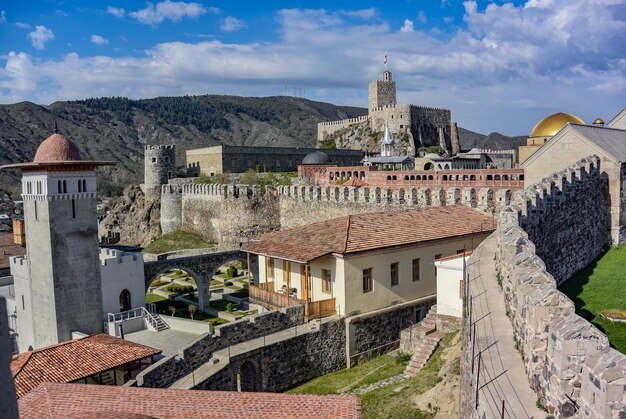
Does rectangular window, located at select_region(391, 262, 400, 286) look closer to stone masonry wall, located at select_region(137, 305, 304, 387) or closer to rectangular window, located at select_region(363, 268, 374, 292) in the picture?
rectangular window, located at select_region(363, 268, 374, 292)

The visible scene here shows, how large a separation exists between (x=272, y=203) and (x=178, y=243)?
786cm

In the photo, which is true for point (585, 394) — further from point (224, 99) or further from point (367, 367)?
point (224, 99)

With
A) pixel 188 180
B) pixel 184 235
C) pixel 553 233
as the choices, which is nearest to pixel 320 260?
pixel 553 233

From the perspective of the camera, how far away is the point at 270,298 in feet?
56.4

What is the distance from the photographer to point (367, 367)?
606 inches

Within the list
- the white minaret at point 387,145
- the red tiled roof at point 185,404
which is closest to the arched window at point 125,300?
the red tiled roof at point 185,404

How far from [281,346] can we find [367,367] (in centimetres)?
265

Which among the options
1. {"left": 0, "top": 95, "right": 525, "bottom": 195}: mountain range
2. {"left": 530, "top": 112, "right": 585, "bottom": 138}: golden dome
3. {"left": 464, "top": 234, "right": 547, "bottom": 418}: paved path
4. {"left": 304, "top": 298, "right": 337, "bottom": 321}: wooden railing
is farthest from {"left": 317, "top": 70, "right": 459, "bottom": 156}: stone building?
{"left": 464, "top": 234, "right": 547, "bottom": 418}: paved path

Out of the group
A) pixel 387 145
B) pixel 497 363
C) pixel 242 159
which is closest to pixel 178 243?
pixel 242 159

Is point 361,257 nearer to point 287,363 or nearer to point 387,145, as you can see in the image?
point 287,363

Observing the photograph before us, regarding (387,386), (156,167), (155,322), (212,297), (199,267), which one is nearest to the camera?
(387,386)

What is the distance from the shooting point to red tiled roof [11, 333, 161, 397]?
1237 cm

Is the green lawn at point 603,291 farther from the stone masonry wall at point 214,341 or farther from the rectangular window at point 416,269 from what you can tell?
the stone masonry wall at point 214,341

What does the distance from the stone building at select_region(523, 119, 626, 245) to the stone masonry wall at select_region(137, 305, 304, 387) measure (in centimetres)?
812
